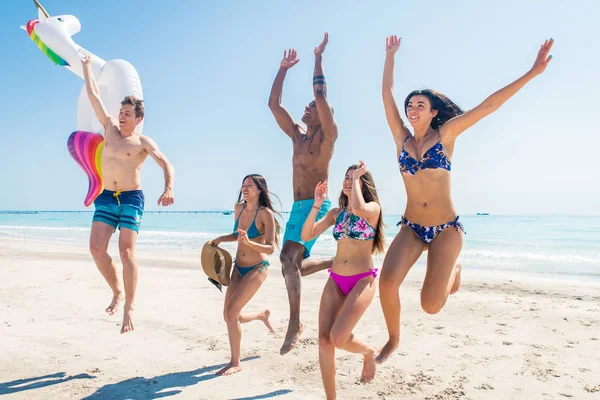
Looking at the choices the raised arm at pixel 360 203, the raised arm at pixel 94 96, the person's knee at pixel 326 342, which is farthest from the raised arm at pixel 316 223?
the raised arm at pixel 94 96

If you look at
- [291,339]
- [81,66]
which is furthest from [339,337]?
[81,66]

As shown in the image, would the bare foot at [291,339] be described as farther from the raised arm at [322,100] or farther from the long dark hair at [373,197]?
the raised arm at [322,100]

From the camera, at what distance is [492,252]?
853 inches

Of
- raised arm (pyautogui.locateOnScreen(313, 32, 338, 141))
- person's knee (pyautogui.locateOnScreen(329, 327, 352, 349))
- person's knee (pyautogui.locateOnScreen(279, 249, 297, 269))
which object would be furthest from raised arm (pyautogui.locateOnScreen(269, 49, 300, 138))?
person's knee (pyautogui.locateOnScreen(329, 327, 352, 349))

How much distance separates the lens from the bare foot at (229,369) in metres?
5.54

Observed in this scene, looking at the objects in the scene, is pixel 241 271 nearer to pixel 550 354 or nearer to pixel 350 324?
pixel 350 324

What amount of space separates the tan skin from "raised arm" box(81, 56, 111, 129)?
2969 mm

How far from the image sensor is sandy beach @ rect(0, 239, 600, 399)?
5129 mm

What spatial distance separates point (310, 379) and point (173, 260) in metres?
12.6

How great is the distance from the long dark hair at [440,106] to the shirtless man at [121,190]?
9.50 ft

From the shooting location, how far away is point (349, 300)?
4180 mm

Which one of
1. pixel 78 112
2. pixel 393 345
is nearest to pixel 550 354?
pixel 393 345

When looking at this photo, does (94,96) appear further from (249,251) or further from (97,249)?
(249,251)

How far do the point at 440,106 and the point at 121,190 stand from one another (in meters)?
3.68
